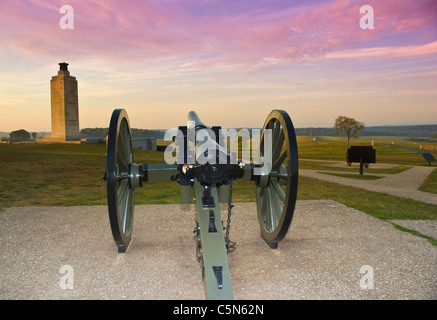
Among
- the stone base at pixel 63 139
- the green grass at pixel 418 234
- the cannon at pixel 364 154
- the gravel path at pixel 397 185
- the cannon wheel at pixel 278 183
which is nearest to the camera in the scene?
the cannon wheel at pixel 278 183

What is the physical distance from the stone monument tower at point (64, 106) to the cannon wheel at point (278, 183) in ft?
103

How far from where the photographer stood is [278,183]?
530 centimetres

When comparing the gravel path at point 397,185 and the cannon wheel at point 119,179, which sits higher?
the cannon wheel at point 119,179

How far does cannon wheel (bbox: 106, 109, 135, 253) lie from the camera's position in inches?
159

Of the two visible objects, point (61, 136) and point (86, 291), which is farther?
point (61, 136)

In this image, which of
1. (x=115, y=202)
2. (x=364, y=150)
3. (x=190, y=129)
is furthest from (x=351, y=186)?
(x=115, y=202)

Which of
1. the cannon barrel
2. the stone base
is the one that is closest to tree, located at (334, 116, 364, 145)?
the stone base

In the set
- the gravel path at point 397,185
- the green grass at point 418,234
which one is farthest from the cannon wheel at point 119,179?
the gravel path at point 397,185

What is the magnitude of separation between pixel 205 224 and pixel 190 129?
1580mm

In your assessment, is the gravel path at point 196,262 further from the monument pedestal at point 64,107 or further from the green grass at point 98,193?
the monument pedestal at point 64,107

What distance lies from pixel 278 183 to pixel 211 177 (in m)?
1.68

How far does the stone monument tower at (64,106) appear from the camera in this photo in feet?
110
